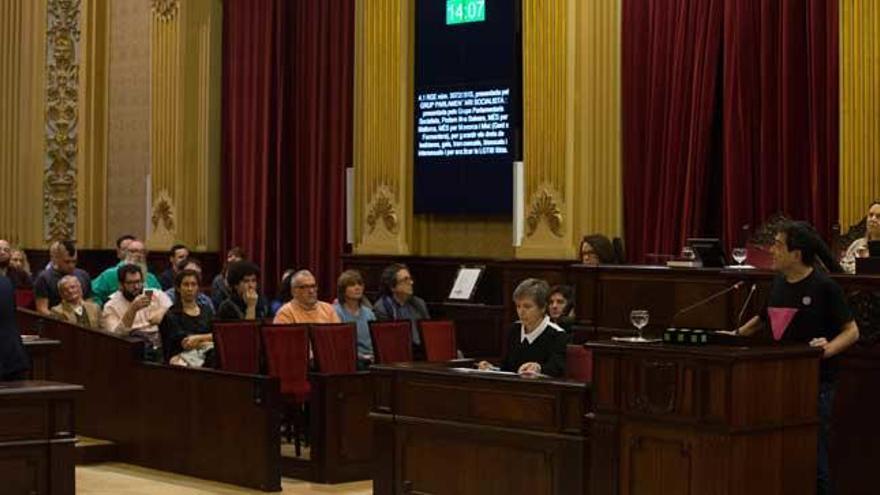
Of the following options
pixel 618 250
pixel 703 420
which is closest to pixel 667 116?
pixel 618 250

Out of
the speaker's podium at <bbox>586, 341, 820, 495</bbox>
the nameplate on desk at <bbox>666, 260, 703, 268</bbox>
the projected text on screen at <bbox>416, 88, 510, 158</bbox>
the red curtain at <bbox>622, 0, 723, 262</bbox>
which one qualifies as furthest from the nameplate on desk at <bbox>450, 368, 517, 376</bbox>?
the projected text on screen at <bbox>416, 88, 510, 158</bbox>

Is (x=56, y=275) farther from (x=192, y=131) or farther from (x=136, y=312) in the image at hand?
(x=192, y=131)

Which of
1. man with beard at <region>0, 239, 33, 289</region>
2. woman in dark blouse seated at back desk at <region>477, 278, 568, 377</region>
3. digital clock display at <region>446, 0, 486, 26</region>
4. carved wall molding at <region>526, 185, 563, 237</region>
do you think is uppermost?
digital clock display at <region>446, 0, 486, 26</region>

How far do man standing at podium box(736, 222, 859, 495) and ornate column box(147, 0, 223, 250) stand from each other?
30.4 feet

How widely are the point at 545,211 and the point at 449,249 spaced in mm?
1482

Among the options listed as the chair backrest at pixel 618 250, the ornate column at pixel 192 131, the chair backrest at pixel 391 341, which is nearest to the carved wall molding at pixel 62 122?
the ornate column at pixel 192 131

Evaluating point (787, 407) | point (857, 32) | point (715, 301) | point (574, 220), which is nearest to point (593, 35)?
point (574, 220)

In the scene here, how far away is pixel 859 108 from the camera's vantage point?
411 inches

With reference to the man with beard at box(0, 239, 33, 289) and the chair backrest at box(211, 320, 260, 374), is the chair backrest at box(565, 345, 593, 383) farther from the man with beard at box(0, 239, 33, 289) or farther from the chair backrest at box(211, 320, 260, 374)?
the man with beard at box(0, 239, 33, 289)

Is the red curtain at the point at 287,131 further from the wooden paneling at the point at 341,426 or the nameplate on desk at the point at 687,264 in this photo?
the nameplate on desk at the point at 687,264

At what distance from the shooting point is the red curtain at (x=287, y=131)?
14.6 m

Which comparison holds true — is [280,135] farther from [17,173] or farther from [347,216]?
[17,173]

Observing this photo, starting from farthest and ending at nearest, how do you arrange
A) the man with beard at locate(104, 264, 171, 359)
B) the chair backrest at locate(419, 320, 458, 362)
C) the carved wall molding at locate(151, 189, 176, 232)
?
1. the carved wall molding at locate(151, 189, 176, 232)
2. the man with beard at locate(104, 264, 171, 359)
3. the chair backrest at locate(419, 320, 458, 362)

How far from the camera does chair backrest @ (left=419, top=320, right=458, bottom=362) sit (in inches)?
402
